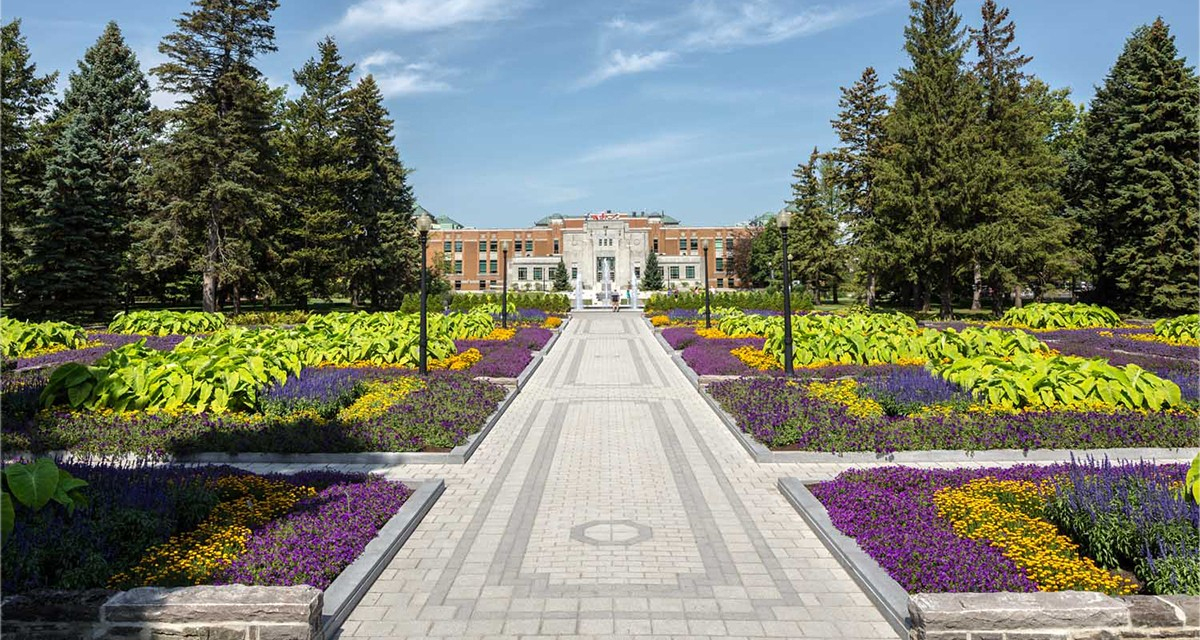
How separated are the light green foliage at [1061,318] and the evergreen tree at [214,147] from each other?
114 feet

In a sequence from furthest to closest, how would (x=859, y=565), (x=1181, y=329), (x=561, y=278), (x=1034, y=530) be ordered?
(x=561, y=278) → (x=1181, y=329) → (x=1034, y=530) → (x=859, y=565)

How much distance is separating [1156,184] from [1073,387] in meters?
33.9

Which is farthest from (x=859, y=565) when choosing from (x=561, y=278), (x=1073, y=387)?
(x=561, y=278)

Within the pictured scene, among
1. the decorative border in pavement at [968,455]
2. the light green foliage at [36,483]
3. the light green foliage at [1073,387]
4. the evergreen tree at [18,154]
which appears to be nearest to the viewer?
the light green foliage at [36,483]

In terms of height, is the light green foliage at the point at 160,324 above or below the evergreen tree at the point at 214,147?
below

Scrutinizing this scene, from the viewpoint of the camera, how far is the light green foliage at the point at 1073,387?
996cm

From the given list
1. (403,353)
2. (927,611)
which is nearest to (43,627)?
(927,611)

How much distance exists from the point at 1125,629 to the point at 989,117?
42.6 m

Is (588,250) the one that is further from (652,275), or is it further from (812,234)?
(812,234)

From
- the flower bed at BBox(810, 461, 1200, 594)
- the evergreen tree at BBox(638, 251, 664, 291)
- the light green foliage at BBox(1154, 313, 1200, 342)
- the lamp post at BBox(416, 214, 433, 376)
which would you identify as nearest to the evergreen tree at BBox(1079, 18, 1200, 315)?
the light green foliage at BBox(1154, 313, 1200, 342)

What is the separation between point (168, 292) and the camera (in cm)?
4528

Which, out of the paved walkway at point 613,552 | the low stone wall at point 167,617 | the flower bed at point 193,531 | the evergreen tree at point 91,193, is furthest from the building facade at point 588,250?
the low stone wall at point 167,617

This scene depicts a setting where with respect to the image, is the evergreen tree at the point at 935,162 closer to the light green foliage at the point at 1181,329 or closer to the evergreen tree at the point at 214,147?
the light green foliage at the point at 1181,329

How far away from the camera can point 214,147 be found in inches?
1287
